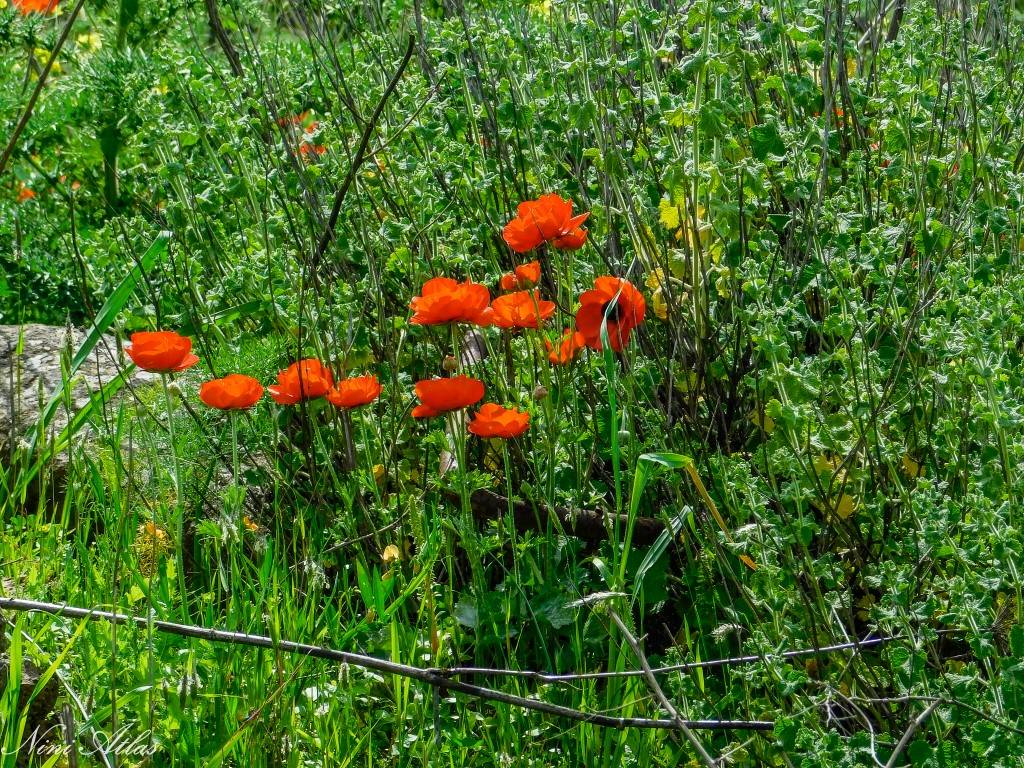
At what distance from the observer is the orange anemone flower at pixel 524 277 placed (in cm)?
209

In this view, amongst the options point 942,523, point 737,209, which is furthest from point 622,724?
point 737,209

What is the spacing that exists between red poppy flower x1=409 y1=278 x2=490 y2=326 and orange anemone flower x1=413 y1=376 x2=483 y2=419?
13 centimetres

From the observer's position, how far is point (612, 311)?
1920mm

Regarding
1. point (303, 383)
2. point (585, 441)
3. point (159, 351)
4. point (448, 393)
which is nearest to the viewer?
point (448, 393)

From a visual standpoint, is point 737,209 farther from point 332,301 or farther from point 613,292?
point 332,301

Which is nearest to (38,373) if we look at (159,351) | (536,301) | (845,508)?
(159,351)

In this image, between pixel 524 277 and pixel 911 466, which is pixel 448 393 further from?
pixel 911 466

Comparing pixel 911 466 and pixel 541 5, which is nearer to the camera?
pixel 911 466

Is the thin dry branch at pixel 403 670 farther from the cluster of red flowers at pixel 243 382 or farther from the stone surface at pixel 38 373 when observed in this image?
the stone surface at pixel 38 373

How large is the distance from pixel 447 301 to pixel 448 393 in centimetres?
16

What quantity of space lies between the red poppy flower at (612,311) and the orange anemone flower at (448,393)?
238mm

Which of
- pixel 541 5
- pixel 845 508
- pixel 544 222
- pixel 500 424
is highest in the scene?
pixel 541 5

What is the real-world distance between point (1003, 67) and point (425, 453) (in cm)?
185

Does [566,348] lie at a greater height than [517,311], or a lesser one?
lesser
